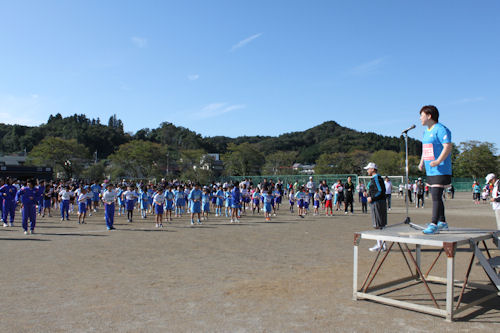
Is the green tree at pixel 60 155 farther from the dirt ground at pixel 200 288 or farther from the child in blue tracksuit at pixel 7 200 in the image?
the dirt ground at pixel 200 288

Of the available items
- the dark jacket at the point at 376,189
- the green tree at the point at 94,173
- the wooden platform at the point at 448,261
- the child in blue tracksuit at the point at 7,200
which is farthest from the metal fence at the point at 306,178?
the wooden platform at the point at 448,261

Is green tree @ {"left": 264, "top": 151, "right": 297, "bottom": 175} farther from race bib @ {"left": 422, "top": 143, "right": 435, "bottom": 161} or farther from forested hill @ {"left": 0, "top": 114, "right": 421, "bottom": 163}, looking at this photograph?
race bib @ {"left": 422, "top": 143, "right": 435, "bottom": 161}

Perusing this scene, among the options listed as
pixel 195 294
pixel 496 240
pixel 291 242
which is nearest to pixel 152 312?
pixel 195 294

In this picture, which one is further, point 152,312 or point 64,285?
point 64,285

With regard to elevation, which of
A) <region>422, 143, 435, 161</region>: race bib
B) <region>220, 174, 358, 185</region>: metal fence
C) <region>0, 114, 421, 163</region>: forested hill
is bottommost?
<region>220, 174, 358, 185</region>: metal fence

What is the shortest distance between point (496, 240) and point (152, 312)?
5138 mm

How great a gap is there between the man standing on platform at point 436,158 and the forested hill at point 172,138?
6178cm

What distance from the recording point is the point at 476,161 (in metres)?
65.4

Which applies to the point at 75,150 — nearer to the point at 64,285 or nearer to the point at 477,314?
the point at 64,285

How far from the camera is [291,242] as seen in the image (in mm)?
10969

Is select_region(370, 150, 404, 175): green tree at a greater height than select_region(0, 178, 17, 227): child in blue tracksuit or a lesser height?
greater

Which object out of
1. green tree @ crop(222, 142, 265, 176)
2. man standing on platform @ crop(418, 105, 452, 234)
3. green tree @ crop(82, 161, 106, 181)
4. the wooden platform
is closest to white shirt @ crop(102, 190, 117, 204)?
the wooden platform

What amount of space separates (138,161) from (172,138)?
51493mm

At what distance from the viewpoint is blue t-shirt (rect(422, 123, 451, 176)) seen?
525 cm
